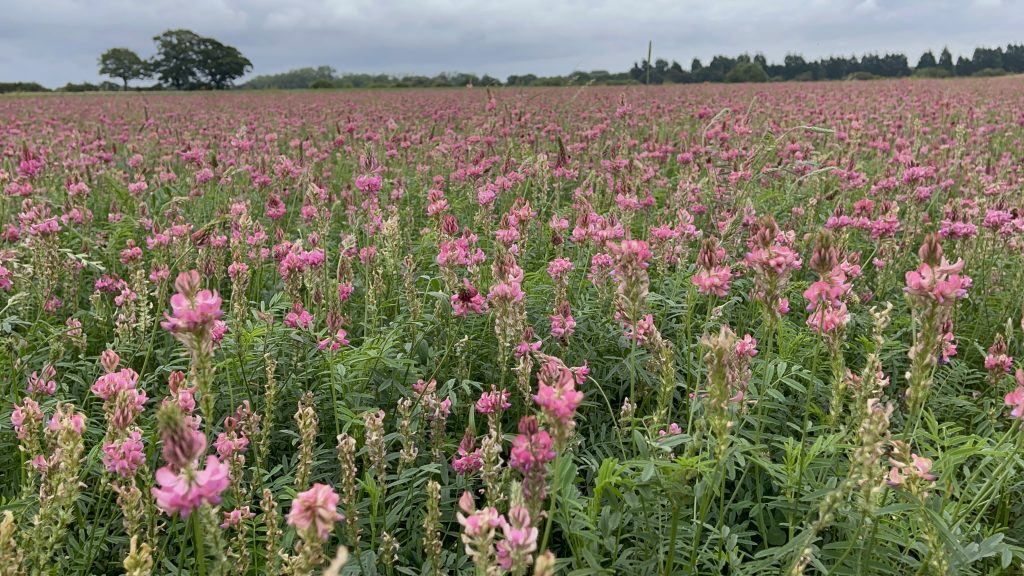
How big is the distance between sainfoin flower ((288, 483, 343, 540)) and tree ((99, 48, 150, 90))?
76.2 meters

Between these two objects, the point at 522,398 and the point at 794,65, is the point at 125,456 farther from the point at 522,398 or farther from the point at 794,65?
the point at 794,65

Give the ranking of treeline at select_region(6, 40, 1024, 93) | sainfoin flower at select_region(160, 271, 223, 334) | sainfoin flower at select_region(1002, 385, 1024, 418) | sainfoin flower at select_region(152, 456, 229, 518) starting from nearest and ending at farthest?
sainfoin flower at select_region(152, 456, 229, 518) < sainfoin flower at select_region(160, 271, 223, 334) < sainfoin flower at select_region(1002, 385, 1024, 418) < treeline at select_region(6, 40, 1024, 93)

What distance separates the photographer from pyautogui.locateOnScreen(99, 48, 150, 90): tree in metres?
65.2

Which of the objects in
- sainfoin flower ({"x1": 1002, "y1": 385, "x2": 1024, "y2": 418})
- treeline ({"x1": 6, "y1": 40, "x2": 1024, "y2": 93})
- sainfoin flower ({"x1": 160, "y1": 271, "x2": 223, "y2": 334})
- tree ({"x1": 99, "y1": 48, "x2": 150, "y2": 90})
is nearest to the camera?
sainfoin flower ({"x1": 160, "y1": 271, "x2": 223, "y2": 334})

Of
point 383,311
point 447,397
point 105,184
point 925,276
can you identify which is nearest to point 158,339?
point 383,311

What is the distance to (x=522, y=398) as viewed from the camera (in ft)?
10.6

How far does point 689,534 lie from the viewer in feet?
7.31

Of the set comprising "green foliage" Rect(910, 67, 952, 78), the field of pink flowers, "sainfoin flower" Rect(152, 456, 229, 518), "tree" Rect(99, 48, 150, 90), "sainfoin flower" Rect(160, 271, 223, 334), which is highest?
"tree" Rect(99, 48, 150, 90)

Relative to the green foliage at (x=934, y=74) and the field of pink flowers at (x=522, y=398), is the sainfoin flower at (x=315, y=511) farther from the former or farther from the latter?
the green foliage at (x=934, y=74)

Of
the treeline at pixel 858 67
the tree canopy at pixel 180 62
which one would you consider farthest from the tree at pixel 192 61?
the treeline at pixel 858 67

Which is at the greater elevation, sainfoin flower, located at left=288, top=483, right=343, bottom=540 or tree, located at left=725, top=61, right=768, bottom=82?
tree, located at left=725, top=61, right=768, bottom=82

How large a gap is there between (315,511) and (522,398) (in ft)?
6.71

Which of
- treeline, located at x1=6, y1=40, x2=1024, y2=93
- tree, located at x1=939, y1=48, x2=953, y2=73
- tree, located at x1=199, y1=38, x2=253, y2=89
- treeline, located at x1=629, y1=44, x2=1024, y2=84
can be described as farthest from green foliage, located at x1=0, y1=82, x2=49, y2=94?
tree, located at x1=939, y1=48, x2=953, y2=73

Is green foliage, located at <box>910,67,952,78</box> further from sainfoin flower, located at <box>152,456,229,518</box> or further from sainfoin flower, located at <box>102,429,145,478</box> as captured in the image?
sainfoin flower, located at <box>152,456,229,518</box>
